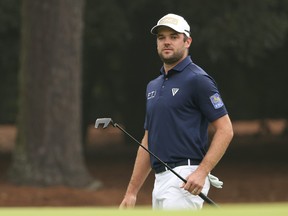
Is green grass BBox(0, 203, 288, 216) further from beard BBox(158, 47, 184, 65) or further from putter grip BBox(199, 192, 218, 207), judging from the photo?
beard BBox(158, 47, 184, 65)

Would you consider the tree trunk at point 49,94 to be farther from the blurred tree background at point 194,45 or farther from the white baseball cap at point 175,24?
the white baseball cap at point 175,24

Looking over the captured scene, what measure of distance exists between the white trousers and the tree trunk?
33.1 ft

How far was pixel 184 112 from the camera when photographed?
4.91 m

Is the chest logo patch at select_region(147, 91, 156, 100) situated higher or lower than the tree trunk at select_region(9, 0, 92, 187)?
higher

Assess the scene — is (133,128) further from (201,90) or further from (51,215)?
(51,215)

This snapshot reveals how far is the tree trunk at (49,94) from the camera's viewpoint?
1512 centimetres

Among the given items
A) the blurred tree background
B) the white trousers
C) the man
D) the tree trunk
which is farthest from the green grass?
the blurred tree background

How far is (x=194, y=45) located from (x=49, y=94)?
6396mm

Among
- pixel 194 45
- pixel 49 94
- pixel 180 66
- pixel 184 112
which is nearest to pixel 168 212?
pixel 184 112

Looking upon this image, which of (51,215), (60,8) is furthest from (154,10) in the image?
(51,215)

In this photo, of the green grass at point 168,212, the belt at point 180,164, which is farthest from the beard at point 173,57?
the green grass at point 168,212

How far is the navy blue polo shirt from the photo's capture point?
4852 mm

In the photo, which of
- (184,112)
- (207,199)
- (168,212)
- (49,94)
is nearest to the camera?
(168,212)

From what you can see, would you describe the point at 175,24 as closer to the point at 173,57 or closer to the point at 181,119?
the point at 173,57
